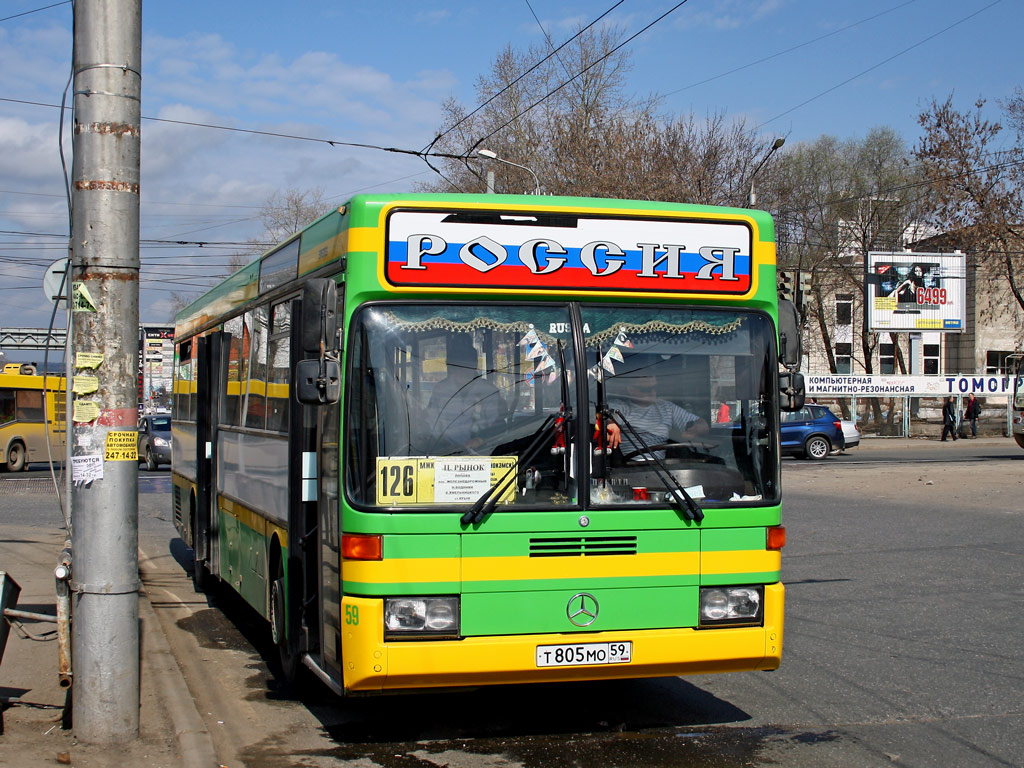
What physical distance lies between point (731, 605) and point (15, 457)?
2908 cm

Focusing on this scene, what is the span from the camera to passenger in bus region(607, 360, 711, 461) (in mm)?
5715

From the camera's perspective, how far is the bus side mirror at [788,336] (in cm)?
622

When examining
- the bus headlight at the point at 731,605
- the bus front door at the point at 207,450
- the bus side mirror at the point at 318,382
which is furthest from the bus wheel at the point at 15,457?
the bus headlight at the point at 731,605

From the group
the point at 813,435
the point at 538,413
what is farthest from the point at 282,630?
the point at 813,435

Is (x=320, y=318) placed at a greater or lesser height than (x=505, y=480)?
greater

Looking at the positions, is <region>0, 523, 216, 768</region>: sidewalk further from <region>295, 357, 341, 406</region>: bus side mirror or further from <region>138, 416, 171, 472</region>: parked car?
<region>138, 416, 171, 472</region>: parked car

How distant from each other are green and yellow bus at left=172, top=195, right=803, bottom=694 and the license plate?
1 centimetres

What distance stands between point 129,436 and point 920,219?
1909 inches

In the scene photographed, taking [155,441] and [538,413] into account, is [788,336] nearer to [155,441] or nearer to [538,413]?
[538,413]

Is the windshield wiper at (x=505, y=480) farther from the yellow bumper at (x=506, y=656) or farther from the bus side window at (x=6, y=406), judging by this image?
the bus side window at (x=6, y=406)

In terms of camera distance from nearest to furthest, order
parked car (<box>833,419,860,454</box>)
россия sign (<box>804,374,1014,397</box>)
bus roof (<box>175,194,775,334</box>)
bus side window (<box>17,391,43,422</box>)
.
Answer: bus roof (<box>175,194,775,334</box>), bus side window (<box>17,391,43,422</box>), parked car (<box>833,419,860,454</box>), россия sign (<box>804,374,1014,397</box>)

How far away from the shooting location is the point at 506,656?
17.9 feet

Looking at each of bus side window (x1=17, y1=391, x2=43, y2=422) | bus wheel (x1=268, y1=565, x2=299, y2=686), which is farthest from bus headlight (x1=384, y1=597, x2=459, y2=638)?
bus side window (x1=17, y1=391, x2=43, y2=422)

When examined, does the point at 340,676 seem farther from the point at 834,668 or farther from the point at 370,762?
the point at 834,668
